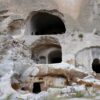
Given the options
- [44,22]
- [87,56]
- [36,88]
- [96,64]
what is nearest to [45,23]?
[44,22]

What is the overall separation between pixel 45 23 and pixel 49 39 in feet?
15.0

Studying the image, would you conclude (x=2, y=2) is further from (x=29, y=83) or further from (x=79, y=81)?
(x=79, y=81)

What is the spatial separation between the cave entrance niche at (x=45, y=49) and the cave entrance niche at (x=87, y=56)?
211cm

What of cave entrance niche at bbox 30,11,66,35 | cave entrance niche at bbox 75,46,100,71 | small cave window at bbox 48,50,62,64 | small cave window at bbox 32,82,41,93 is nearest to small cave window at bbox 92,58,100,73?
cave entrance niche at bbox 75,46,100,71

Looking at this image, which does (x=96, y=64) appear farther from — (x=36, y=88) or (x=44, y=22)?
(x=36, y=88)

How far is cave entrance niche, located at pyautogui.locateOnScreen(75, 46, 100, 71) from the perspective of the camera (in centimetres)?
2301

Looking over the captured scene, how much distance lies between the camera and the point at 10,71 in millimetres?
16516

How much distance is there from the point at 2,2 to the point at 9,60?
9426 millimetres

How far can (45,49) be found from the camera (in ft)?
85.2

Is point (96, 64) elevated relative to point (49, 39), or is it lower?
lower

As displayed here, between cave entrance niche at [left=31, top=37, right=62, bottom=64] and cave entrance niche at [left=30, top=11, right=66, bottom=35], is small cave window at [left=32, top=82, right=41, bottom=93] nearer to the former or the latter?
cave entrance niche at [left=31, top=37, right=62, bottom=64]

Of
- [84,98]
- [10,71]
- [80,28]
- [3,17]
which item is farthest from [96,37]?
[84,98]

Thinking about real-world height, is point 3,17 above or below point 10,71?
above

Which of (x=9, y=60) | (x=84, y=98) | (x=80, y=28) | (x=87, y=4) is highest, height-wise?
(x=87, y=4)
